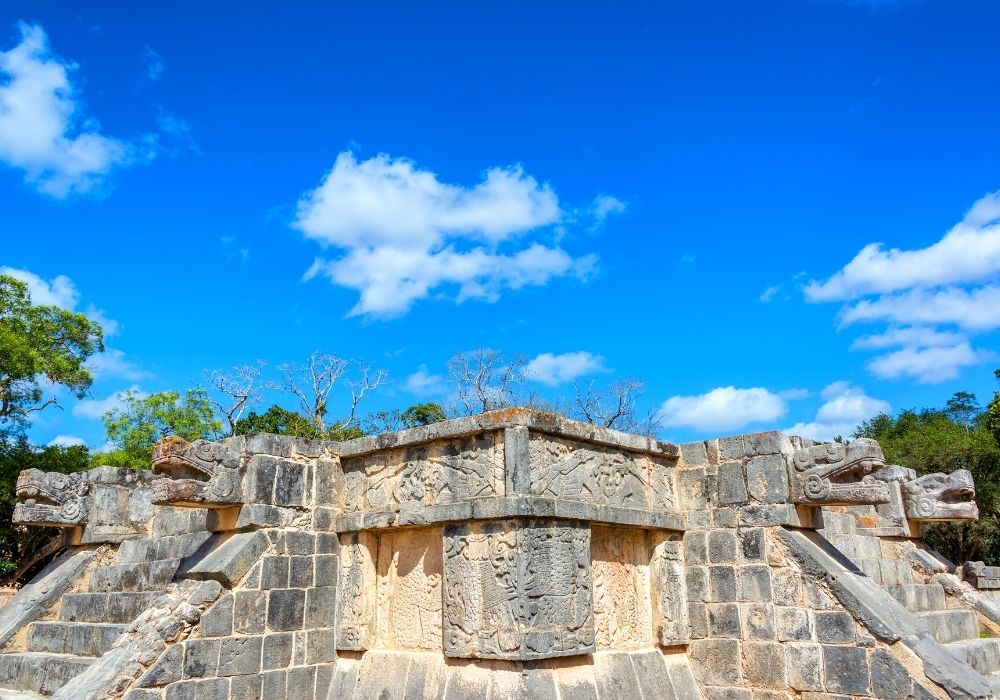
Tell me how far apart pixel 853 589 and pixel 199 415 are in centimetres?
2137

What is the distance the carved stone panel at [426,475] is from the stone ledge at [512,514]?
12 cm

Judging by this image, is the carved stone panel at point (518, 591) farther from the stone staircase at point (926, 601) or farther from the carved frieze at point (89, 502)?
the carved frieze at point (89, 502)

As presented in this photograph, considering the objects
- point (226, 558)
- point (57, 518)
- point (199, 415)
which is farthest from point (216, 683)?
point (199, 415)

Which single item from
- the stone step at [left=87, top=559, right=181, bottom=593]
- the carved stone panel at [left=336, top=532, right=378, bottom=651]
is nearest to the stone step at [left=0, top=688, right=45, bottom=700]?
the stone step at [left=87, top=559, right=181, bottom=593]

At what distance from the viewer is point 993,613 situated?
8102 mm

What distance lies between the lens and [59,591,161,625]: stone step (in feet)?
22.4

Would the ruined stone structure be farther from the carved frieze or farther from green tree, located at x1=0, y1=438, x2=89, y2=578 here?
green tree, located at x1=0, y1=438, x2=89, y2=578

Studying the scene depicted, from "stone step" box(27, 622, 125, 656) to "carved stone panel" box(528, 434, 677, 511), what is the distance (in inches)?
155

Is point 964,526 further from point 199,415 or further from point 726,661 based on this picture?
point 199,415

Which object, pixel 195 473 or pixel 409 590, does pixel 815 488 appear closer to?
pixel 409 590

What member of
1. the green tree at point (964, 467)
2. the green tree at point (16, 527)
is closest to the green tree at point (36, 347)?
the green tree at point (16, 527)

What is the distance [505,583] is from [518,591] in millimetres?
122

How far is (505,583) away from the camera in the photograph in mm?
5414

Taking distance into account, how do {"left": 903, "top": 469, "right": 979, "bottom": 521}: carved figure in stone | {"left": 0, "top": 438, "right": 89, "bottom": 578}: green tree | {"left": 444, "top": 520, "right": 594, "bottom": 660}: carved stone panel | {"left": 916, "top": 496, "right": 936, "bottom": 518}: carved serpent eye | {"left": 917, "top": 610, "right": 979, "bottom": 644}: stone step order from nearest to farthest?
{"left": 444, "top": 520, "right": 594, "bottom": 660}: carved stone panel → {"left": 917, "top": 610, "right": 979, "bottom": 644}: stone step → {"left": 903, "top": 469, "right": 979, "bottom": 521}: carved figure in stone → {"left": 916, "top": 496, "right": 936, "bottom": 518}: carved serpent eye → {"left": 0, "top": 438, "right": 89, "bottom": 578}: green tree
